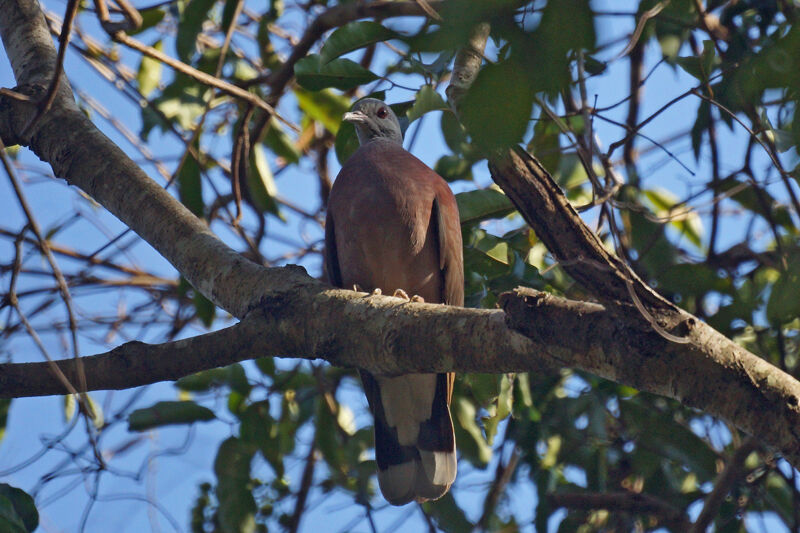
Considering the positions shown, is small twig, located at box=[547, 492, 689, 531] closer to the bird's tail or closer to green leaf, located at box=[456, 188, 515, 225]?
the bird's tail

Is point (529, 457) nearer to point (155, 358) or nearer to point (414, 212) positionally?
point (414, 212)

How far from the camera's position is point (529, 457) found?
141 inches

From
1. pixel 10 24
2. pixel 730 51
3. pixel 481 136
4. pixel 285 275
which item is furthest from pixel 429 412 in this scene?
pixel 481 136

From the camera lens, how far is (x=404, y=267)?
11.9 ft

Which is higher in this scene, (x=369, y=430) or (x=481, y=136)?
(x=369, y=430)

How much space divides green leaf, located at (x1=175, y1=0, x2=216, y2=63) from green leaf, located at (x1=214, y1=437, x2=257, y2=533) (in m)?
1.79

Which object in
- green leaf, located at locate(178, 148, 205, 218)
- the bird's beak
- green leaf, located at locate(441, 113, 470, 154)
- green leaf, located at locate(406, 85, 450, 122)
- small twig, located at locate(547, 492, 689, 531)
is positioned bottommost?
small twig, located at locate(547, 492, 689, 531)

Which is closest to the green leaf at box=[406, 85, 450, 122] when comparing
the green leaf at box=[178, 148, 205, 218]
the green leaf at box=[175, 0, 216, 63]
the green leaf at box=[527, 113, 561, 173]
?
the green leaf at box=[527, 113, 561, 173]

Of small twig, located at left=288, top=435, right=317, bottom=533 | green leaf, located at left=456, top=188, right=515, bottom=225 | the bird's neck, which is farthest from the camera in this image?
the bird's neck

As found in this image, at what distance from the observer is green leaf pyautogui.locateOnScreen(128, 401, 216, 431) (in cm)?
336

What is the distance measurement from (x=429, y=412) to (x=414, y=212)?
0.89m

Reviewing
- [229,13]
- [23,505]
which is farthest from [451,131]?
[23,505]

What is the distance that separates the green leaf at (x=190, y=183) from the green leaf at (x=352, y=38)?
42.7 inches

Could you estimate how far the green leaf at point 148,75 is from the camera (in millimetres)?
4363
